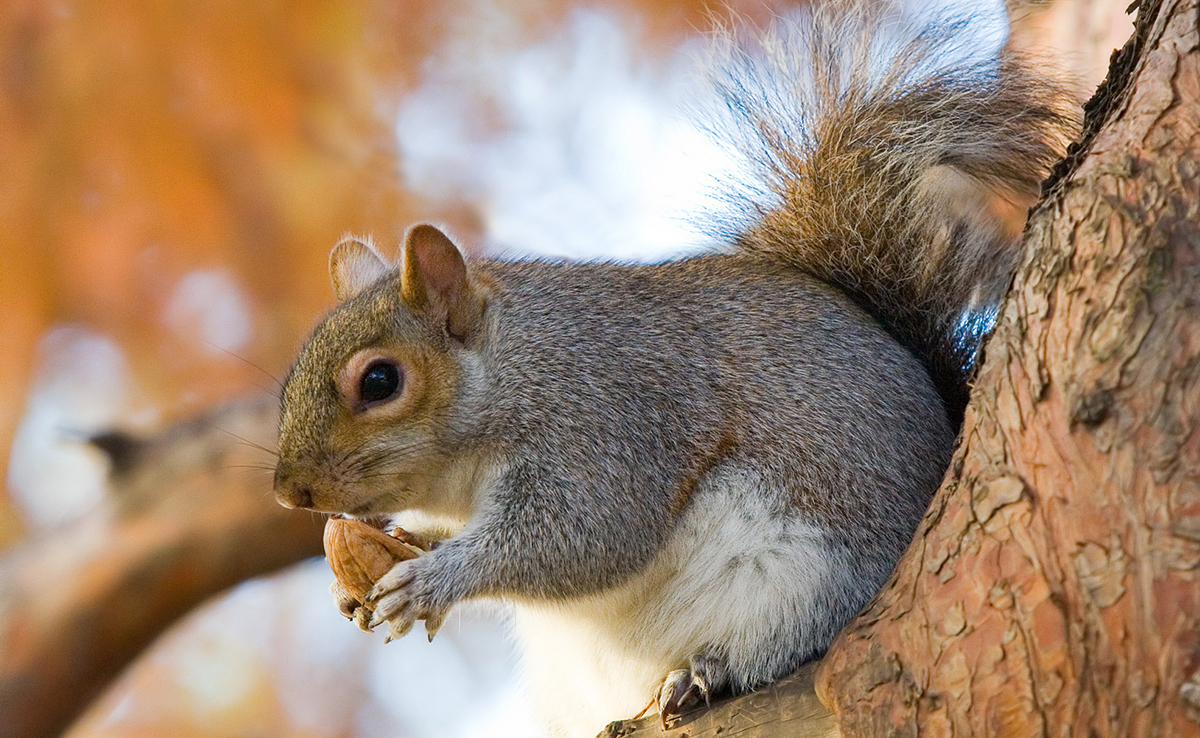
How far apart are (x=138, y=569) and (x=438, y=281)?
4.96 feet

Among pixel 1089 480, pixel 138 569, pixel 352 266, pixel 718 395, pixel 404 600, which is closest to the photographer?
pixel 1089 480

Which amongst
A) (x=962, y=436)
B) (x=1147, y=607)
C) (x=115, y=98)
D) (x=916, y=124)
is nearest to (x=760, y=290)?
(x=916, y=124)

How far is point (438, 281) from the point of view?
2.27m

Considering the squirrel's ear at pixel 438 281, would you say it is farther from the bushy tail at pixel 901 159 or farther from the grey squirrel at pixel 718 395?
the bushy tail at pixel 901 159

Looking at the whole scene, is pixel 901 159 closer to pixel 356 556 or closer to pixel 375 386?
pixel 375 386

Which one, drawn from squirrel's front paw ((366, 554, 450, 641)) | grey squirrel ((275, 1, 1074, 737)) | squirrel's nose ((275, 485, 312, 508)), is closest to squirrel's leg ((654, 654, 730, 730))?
grey squirrel ((275, 1, 1074, 737))

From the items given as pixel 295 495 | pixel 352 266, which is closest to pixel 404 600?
pixel 295 495

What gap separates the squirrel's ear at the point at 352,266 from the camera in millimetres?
2652

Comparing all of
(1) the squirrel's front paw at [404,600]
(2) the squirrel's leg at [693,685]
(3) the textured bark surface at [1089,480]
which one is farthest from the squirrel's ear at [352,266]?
(3) the textured bark surface at [1089,480]

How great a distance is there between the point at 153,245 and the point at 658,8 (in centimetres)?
162

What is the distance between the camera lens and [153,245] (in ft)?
10.8

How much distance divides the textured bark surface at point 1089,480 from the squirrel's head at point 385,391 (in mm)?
957

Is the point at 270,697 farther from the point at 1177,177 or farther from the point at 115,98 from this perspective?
the point at 1177,177

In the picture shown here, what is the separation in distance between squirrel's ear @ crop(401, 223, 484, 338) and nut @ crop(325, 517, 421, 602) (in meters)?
0.43
